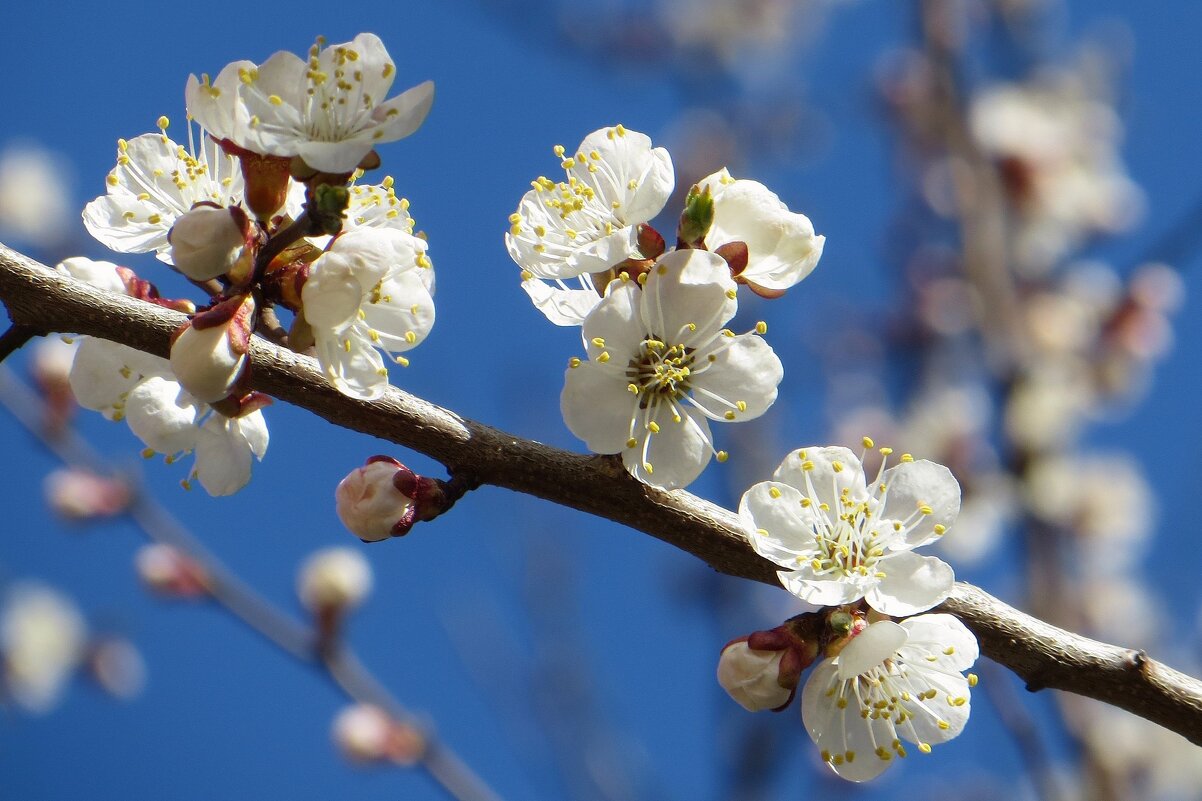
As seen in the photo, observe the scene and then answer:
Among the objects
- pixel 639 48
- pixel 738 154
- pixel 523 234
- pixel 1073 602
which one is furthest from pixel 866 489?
pixel 639 48

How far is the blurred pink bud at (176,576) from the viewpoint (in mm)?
3088

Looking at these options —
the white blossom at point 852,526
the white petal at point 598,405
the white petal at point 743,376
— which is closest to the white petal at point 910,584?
the white blossom at point 852,526

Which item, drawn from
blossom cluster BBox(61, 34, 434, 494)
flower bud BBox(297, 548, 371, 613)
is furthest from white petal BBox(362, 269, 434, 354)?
flower bud BBox(297, 548, 371, 613)

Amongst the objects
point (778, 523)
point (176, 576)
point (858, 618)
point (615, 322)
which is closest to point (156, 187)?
point (615, 322)

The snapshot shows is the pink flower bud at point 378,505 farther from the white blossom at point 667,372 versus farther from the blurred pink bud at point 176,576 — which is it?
the blurred pink bud at point 176,576

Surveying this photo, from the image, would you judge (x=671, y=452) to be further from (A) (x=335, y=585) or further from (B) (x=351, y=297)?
(A) (x=335, y=585)

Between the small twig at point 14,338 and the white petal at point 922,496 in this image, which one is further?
the white petal at point 922,496

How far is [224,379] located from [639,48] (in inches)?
185

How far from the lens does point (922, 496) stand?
148 cm

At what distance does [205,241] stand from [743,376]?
2.15ft

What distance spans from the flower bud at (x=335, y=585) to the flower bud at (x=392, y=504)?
1489 mm

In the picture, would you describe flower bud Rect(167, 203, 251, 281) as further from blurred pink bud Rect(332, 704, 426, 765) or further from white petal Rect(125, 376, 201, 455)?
blurred pink bud Rect(332, 704, 426, 765)

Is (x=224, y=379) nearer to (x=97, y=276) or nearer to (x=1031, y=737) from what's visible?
(x=97, y=276)

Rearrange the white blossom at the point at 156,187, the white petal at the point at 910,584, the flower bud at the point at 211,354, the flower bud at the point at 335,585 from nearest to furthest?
the flower bud at the point at 211,354
the white petal at the point at 910,584
the white blossom at the point at 156,187
the flower bud at the point at 335,585
